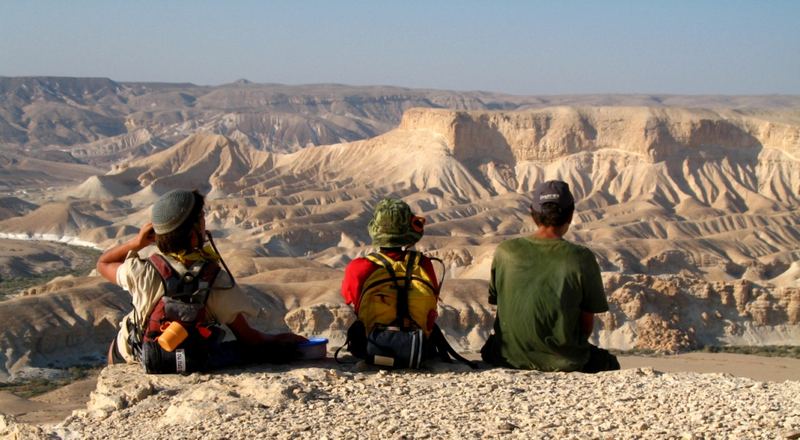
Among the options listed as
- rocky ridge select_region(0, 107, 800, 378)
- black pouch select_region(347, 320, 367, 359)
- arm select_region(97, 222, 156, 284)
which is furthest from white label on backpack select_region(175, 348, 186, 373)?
rocky ridge select_region(0, 107, 800, 378)

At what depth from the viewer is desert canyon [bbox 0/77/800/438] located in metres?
36.3

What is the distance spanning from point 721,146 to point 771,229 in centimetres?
1828

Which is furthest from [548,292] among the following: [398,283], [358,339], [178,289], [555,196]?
[178,289]

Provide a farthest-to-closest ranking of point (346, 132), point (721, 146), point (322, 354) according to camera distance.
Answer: point (346, 132), point (721, 146), point (322, 354)

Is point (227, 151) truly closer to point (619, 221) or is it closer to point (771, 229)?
point (619, 221)

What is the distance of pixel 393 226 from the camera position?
770cm

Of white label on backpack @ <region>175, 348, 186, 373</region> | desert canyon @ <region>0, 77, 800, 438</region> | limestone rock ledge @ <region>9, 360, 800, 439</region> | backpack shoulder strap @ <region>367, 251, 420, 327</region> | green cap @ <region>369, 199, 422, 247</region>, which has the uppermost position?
green cap @ <region>369, 199, 422, 247</region>

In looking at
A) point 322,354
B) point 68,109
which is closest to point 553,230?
point 322,354

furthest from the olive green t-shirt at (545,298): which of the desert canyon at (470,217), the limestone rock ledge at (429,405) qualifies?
the desert canyon at (470,217)

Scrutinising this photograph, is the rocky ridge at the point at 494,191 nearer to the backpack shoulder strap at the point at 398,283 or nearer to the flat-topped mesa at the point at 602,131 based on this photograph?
the flat-topped mesa at the point at 602,131

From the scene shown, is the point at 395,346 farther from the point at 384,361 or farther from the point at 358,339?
the point at 358,339

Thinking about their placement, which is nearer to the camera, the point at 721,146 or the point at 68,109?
the point at 721,146

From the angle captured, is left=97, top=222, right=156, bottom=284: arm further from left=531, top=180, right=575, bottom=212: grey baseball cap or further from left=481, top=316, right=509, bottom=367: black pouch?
left=531, top=180, right=575, bottom=212: grey baseball cap

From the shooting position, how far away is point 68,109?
196 metres
